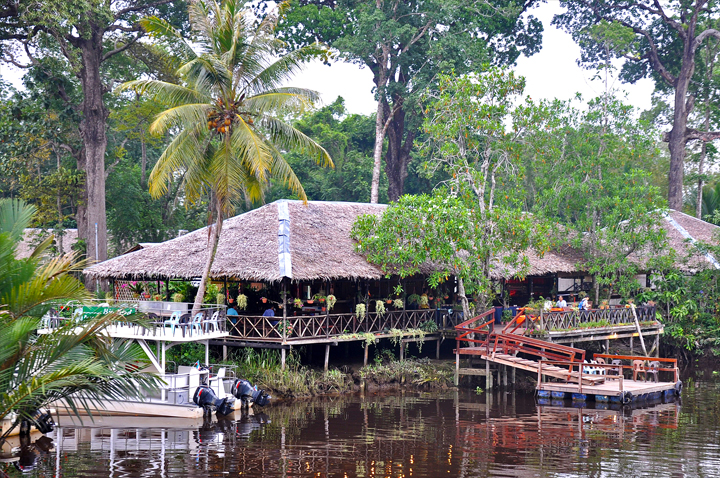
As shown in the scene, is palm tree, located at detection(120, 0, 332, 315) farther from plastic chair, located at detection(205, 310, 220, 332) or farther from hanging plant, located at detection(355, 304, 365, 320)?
hanging plant, located at detection(355, 304, 365, 320)

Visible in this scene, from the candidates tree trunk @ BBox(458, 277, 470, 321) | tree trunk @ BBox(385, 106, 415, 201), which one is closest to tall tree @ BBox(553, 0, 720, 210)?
tree trunk @ BBox(385, 106, 415, 201)

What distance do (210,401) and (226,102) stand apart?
320 inches

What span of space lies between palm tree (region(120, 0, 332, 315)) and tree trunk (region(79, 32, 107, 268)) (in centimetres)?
1210

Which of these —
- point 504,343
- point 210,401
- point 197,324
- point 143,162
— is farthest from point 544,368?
point 143,162

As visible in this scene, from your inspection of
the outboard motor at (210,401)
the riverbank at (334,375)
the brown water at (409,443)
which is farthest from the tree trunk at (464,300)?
the outboard motor at (210,401)

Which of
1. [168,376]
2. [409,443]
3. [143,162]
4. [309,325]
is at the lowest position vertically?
[409,443]

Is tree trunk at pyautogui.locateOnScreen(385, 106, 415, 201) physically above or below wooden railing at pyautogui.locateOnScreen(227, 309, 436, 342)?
above

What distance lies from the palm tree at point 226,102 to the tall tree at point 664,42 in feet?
81.3

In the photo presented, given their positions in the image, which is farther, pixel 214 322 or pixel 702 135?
pixel 702 135

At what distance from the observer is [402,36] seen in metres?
38.3

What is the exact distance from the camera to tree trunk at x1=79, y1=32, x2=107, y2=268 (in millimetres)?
31000

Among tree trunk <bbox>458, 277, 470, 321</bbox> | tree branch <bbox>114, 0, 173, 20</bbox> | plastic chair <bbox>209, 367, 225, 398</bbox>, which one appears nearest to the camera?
plastic chair <bbox>209, 367, 225, 398</bbox>

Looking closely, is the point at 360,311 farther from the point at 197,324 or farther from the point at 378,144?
the point at 378,144

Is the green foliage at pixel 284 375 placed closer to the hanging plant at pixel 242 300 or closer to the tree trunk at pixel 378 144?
the hanging plant at pixel 242 300
